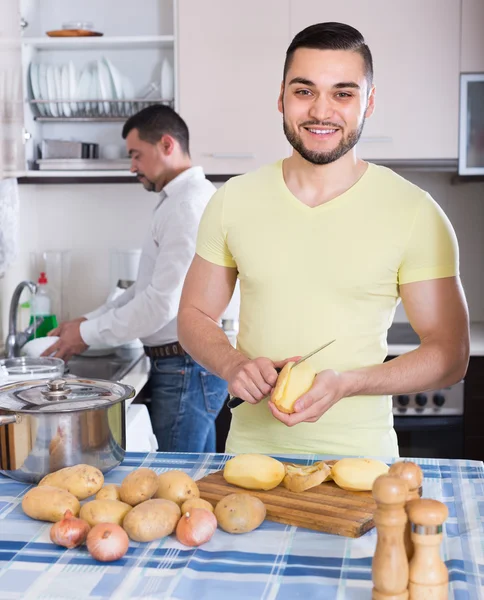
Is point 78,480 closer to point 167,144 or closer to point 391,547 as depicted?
point 391,547

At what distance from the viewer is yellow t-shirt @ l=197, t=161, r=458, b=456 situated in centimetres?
142

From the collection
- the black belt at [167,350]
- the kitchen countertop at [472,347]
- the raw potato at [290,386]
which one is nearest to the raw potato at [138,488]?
the raw potato at [290,386]

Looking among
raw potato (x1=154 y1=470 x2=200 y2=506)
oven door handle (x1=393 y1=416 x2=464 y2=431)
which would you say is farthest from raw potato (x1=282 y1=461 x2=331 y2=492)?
oven door handle (x1=393 y1=416 x2=464 y2=431)

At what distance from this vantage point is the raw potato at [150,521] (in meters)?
0.97

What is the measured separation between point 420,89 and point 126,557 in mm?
2350

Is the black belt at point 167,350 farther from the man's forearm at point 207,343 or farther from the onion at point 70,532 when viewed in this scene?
the onion at point 70,532

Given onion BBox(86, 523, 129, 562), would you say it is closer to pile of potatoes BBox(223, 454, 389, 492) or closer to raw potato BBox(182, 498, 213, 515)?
raw potato BBox(182, 498, 213, 515)

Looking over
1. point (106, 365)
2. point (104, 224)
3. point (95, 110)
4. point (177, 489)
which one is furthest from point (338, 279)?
point (104, 224)

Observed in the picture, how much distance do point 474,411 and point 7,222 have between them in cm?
167

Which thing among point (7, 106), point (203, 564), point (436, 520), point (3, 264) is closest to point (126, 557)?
point (203, 564)

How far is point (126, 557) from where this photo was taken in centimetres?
94

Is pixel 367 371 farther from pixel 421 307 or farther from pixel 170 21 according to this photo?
pixel 170 21

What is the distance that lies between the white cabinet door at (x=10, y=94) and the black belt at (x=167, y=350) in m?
0.70

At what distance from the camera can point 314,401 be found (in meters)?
1.18
